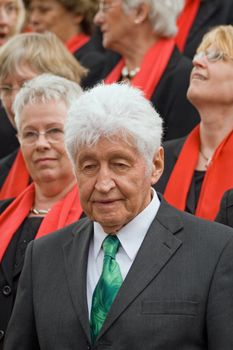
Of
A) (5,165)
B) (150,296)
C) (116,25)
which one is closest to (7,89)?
(5,165)

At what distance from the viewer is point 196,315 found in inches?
130

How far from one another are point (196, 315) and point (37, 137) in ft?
6.07

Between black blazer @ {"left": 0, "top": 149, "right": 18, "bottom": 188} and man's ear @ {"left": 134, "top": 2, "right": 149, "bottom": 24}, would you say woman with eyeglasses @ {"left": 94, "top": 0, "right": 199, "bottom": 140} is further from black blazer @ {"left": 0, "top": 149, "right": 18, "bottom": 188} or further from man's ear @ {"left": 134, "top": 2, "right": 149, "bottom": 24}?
black blazer @ {"left": 0, "top": 149, "right": 18, "bottom": 188}

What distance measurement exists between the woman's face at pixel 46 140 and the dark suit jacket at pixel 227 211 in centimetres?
112

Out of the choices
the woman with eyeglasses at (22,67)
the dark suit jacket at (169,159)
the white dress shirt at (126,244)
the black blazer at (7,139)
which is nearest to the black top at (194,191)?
the dark suit jacket at (169,159)

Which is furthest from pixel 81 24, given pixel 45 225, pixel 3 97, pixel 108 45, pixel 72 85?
pixel 45 225

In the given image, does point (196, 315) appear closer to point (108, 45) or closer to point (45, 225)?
point (45, 225)

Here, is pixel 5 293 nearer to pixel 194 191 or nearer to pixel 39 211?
pixel 39 211

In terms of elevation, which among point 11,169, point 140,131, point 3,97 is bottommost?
point 11,169

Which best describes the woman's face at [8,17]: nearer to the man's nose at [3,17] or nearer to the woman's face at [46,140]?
the man's nose at [3,17]

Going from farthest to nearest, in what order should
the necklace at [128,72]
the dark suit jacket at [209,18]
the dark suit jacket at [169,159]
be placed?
the dark suit jacket at [209,18], the necklace at [128,72], the dark suit jacket at [169,159]

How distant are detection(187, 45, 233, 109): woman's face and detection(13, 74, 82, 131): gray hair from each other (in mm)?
621

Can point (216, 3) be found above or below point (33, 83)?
below

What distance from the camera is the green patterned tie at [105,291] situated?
3.43 metres
